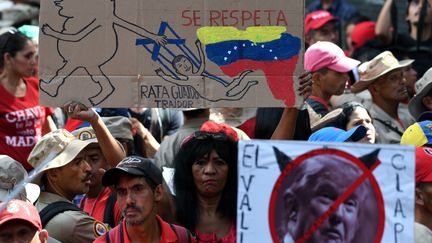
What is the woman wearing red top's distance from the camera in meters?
8.43

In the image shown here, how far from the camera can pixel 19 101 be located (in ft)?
28.1

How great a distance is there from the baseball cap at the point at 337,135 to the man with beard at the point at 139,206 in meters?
1.19

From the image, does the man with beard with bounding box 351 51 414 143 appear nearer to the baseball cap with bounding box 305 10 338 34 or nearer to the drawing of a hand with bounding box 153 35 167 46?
the baseball cap with bounding box 305 10 338 34

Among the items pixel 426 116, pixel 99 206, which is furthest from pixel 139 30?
pixel 426 116

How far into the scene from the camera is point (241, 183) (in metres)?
5.01

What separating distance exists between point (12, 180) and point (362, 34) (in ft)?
17.4

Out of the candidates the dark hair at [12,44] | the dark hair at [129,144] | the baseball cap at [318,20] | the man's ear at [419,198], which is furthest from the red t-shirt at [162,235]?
the baseball cap at [318,20]

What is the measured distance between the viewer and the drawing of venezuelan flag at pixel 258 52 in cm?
600

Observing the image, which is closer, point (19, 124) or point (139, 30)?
point (139, 30)

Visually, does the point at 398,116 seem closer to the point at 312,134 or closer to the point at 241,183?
the point at 312,134

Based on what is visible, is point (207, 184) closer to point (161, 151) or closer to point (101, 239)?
point (101, 239)

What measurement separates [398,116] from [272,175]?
13.5 ft

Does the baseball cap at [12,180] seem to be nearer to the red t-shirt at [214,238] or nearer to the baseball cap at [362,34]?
the red t-shirt at [214,238]

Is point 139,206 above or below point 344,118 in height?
below
